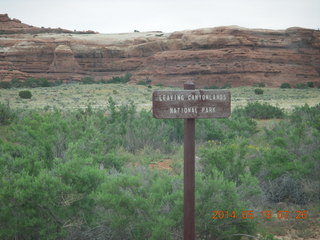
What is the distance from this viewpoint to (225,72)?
4931 centimetres

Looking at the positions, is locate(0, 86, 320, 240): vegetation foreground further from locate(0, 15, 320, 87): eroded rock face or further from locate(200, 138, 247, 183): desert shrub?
locate(0, 15, 320, 87): eroded rock face

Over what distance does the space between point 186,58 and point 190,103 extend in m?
48.9

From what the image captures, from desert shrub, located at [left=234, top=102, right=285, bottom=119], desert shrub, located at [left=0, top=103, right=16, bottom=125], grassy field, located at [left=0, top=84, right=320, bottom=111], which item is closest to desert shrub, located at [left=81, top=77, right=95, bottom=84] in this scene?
grassy field, located at [left=0, top=84, right=320, bottom=111]

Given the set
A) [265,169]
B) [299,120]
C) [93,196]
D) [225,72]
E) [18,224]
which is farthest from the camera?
[225,72]

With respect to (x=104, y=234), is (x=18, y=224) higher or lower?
higher

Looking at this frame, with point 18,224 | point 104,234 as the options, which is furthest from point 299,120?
point 18,224

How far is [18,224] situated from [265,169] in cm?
453

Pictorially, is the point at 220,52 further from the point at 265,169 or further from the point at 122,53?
the point at 265,169

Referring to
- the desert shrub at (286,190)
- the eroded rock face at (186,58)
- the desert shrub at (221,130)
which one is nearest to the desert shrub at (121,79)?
the eroded rock face at (186,58)

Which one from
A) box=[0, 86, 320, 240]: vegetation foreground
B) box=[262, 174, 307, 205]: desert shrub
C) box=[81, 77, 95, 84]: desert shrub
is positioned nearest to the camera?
box=[0, 86, 320, 240]: vegetation foreground

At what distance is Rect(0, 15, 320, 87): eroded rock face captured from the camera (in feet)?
163

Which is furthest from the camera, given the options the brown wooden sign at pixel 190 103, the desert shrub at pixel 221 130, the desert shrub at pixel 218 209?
the desert shrub at pixel 221 130

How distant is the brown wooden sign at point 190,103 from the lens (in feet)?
12.6

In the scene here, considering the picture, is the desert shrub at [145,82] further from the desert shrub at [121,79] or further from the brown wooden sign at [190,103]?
the brown wooden sign at [190,103]
